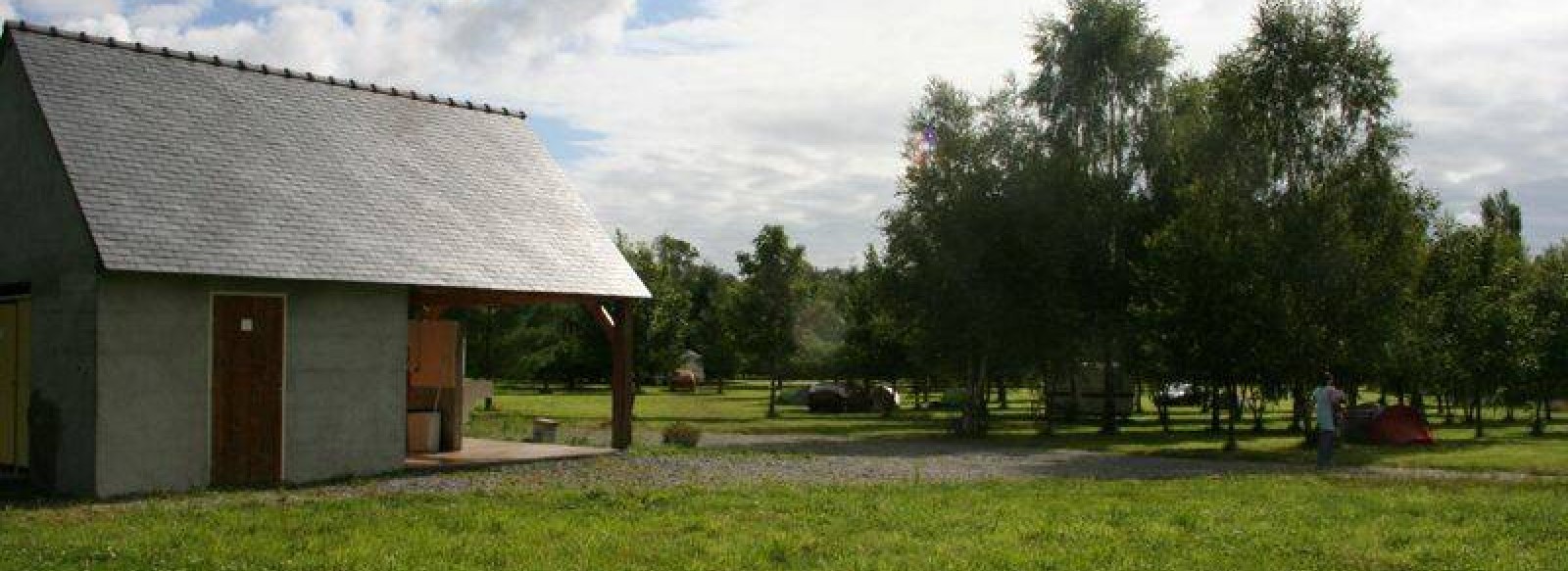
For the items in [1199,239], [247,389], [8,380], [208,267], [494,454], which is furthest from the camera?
[1199,239]

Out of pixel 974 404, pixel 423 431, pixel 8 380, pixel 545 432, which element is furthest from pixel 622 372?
pixel 974 404

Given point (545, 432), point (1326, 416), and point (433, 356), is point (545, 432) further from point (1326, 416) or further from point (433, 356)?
point (1326, 416)

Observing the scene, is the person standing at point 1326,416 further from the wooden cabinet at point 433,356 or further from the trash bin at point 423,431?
the trash bin at point 423,431

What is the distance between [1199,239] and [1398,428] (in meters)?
6.99

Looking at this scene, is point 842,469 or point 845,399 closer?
point 842,469

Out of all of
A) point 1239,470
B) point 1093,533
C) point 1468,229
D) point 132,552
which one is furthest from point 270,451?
point 1468,229

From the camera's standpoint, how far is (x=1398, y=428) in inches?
1127

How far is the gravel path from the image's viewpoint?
16.8 meters

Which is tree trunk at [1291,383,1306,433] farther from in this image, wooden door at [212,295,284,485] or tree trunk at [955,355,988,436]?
wooden door at [212,295,284,485]

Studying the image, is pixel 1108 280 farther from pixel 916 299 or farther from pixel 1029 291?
pixel 916 299

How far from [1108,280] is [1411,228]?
674 cm

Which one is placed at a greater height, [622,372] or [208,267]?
[208,267]

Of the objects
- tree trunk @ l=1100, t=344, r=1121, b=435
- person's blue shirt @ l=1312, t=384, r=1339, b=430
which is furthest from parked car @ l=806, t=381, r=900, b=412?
person's blue shirt @ l=1312, t=384, r=1339, b=430

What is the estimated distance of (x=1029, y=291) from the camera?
30922 mm
